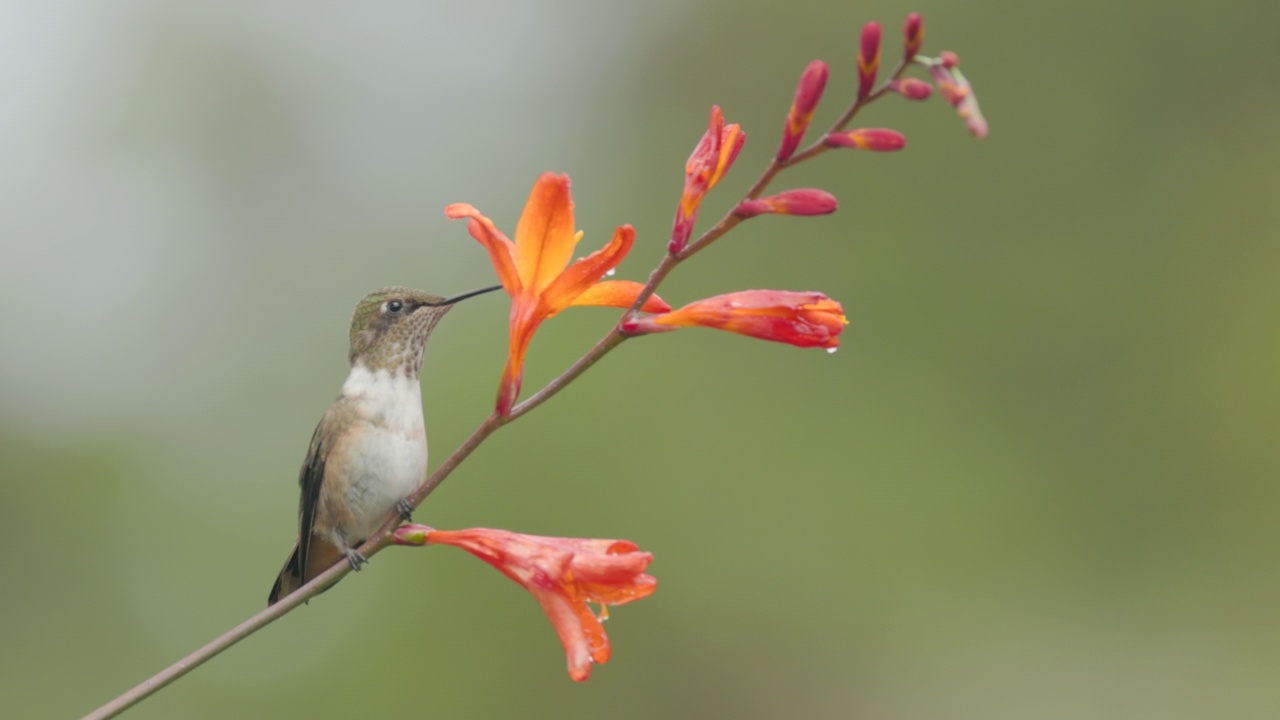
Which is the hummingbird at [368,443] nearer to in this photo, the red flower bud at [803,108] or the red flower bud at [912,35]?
the red flower bud at [803,108]

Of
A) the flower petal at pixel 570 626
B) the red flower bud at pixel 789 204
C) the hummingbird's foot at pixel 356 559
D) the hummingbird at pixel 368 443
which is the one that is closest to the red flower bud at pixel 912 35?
the red flower bud at pixel 789 204

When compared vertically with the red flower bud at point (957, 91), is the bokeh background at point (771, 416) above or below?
below

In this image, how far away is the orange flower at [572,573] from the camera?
6.94 feet

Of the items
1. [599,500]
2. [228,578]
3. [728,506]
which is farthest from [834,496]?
[228,578]

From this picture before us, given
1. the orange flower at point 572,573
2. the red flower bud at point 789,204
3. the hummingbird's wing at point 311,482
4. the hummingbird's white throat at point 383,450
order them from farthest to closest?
1. the hummingbird's wing at point 311,482
2. the hummingbird's white throat at point 383,450
3. the orange flower at point 572,573
4. the red flower bud at point 789,204

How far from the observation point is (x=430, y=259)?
12.6m

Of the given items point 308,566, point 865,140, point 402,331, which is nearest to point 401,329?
point 402,331

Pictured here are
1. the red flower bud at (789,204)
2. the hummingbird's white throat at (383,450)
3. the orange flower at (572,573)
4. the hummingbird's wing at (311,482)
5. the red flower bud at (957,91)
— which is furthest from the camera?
the hummingbird's wing at (311,482)

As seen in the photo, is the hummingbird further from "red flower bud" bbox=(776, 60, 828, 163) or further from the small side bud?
"red flower bud" bbox=(776, 60, 828, 163)

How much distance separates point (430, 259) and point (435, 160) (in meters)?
1.38

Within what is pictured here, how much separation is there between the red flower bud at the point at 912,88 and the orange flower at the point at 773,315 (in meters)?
0.46

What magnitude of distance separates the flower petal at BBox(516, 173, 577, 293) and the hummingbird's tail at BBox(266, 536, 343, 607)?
1636mm

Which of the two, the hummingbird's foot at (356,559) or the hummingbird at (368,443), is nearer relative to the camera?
the hummingbird's foot at (356,559)

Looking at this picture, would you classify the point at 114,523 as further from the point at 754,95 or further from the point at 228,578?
the point at 754,95
